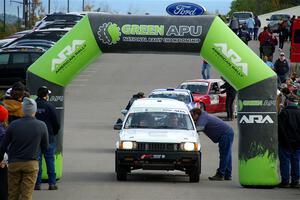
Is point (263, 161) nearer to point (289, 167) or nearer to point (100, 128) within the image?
point (289, 167)

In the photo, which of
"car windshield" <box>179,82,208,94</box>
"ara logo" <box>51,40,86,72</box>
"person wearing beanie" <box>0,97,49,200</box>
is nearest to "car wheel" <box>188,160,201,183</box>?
"ara logo" <box>51,40,86,72</box>

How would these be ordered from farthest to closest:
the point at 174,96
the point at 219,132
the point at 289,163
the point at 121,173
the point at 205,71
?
1. the point at 205,71
2. the point at 174,96
3. the point at 219,132
4. the point at 121,173
5. the point at 289,163

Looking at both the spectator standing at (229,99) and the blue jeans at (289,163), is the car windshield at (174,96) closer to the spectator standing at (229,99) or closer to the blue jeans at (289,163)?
the spectator standing at (229,99)

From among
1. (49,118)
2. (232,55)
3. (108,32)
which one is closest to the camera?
(49,118)

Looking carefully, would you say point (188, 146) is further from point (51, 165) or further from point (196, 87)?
point (196, 87)

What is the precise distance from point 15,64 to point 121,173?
2128 centimetres

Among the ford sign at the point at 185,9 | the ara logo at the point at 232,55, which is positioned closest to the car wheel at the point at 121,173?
the ara logo at the point at 232,55

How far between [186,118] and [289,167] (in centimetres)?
253

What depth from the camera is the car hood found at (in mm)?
19422

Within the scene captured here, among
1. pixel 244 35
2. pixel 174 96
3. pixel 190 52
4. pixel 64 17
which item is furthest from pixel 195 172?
pixel 64 17

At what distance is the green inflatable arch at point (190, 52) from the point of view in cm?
1914

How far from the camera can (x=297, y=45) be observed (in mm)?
50562

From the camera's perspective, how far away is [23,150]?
1380 centimetres

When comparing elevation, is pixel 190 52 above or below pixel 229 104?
above
